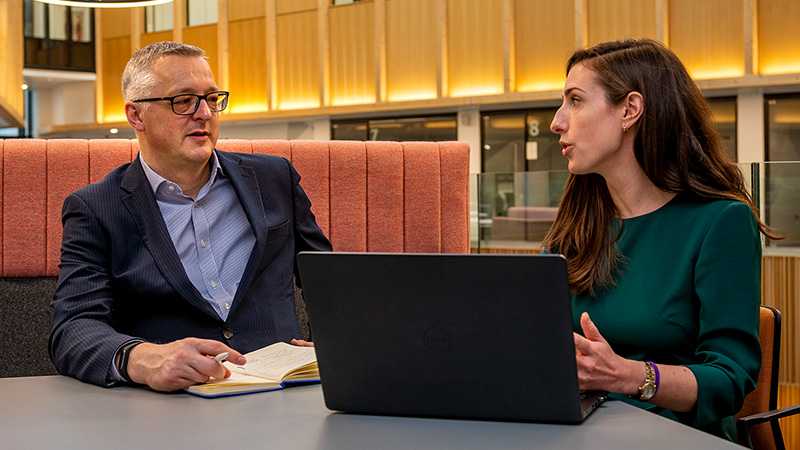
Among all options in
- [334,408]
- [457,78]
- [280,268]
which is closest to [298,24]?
[457,78]

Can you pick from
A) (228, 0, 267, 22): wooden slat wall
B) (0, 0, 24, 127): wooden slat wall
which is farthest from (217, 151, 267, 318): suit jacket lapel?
(228, 0, 267, 22): wooden slat wall

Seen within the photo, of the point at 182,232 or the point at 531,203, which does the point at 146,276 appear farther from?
the point at 531,203

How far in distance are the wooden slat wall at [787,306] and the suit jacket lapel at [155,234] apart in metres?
4.15

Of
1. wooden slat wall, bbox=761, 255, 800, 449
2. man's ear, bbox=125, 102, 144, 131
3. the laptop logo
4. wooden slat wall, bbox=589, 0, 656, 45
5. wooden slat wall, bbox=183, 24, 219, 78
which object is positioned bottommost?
wooden slat wall, bbox=761, 255, 800, 449

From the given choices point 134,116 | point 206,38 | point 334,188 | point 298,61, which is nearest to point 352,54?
point 298,61

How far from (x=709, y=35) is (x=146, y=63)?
475 inches

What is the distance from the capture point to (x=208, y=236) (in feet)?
8.74

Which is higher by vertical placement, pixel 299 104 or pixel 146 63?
pixel 299 104

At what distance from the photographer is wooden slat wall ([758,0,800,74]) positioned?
505 inches

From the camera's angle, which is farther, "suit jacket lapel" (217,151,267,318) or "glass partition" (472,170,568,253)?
"glass partition" (472,170,568,253)

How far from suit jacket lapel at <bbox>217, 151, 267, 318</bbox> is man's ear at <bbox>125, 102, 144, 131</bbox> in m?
0.24

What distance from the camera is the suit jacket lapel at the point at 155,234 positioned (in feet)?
8.07

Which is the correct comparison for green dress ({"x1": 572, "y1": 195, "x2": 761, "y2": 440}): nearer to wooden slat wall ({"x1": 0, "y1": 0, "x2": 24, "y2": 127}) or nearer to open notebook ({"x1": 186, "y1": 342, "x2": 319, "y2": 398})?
open notebook ({"x1": 186, "y1": 342, "x2": 319, "y2": 398})

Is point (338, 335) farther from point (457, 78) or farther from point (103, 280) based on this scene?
point (457, 78)
